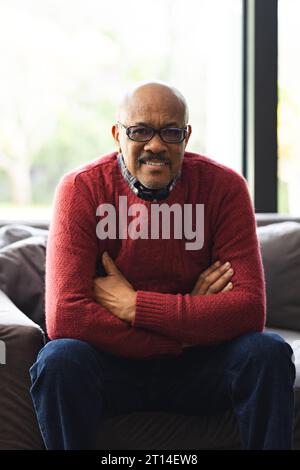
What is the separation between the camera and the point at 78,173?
79.2 inches

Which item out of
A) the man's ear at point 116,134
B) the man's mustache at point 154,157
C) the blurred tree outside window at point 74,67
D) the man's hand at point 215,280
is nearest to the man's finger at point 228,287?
the man's hand at point 215,280

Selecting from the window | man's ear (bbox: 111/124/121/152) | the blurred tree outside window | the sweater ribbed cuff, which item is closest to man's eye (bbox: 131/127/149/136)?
man's ear (bbox: 111/124/121/152)

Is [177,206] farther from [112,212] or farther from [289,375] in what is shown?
[289,375]

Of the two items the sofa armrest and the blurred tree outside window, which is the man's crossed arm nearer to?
the sofa armrest

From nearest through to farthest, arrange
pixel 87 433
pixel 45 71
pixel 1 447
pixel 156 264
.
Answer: pixel 87 433 < pixel 1 447 < pixel 156 264 < pixel 45 71

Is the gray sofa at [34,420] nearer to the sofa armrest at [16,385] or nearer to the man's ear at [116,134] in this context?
the sofa armrest at [16,385]

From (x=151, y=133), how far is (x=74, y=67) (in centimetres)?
133

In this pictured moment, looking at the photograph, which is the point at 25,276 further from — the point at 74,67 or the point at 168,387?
the point at 74,67

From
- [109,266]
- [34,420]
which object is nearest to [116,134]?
[109,266]

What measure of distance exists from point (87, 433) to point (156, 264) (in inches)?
20.4

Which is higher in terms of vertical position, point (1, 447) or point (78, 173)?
point (78, 173)

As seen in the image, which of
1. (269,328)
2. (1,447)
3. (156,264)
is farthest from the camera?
(269,328)

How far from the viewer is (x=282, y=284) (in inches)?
98.6

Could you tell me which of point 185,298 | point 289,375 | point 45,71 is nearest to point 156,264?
point 185,298
